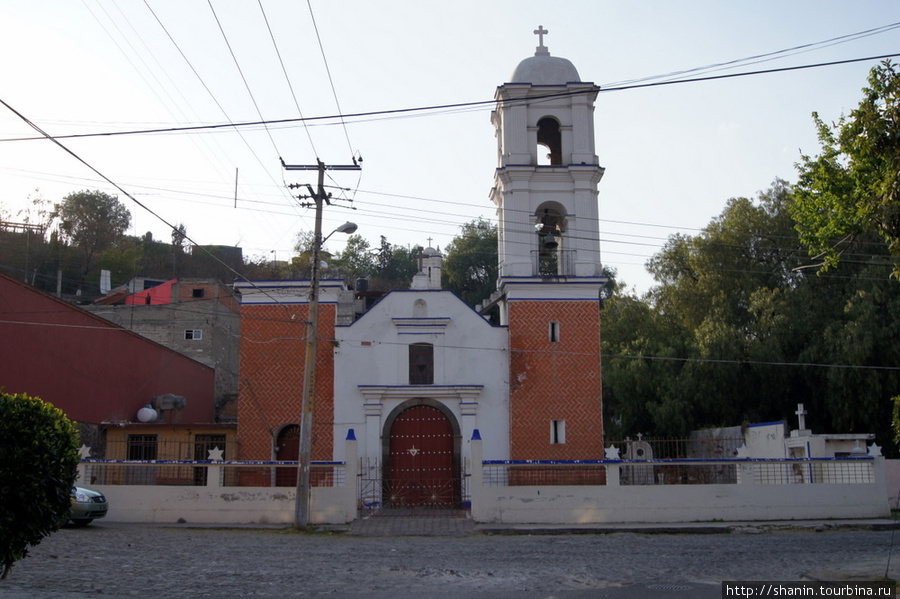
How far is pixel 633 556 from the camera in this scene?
15.0m

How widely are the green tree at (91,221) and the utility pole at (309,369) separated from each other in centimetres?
4060

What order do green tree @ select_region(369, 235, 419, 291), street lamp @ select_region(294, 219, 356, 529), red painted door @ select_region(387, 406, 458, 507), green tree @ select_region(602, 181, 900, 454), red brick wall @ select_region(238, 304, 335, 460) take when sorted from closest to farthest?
street lamp @ select_region(294, 219, 356, 529) < red painted door @ select_region(387, 406, 458, 507) < red brick wall @ select_region(238, 304, 335, 460) < green tree @ select_region(602, 181, 900, 454) < green tree @ select_region(369, 235, 419, 291)

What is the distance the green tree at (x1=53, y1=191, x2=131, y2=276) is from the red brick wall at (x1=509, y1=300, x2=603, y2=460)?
132ft

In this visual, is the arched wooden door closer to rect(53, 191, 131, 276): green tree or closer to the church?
the church

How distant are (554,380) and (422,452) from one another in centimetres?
430

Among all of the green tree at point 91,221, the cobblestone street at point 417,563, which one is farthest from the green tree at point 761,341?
the green tree at point 91,221

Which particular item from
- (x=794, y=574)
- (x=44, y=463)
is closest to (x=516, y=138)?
(x=794, y=574)

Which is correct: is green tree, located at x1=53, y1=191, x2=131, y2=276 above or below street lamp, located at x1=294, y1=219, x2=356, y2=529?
Result: above

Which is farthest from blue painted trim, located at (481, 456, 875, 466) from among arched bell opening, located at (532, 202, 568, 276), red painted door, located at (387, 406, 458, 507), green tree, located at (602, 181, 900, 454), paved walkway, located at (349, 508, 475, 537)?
green tree, located at (602, 181, 900, 454)

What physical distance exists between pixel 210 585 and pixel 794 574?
7.86 metres

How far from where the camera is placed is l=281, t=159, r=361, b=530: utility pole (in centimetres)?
2022

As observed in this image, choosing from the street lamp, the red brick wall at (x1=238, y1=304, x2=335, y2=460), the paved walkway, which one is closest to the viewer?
the paved walkway

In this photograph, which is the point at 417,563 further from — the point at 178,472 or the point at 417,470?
the point at 417,470

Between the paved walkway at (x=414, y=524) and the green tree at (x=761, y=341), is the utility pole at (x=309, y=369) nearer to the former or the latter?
the paved walkway at (x=414, y=524)
